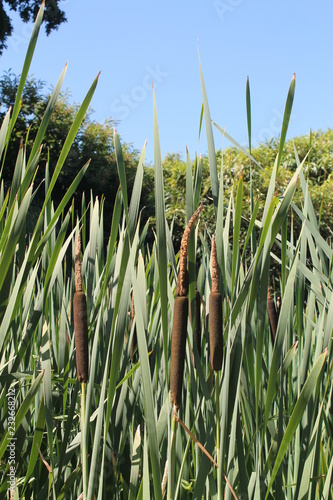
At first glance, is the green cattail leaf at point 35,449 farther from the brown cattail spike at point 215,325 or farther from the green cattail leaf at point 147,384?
the brown cattail spike at point 215,325

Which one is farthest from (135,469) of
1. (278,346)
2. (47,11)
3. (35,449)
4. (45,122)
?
(47,11)

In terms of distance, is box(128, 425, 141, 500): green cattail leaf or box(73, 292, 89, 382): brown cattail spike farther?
box(128, 425, 141, 500): green cattail leaf

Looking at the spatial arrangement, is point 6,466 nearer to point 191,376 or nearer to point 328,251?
point 191,376

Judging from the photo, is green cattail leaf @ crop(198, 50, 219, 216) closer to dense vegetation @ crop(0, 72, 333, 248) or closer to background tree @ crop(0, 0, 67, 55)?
dense vegetation @ crop(0, 72, 333, 248)

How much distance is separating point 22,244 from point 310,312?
679mm

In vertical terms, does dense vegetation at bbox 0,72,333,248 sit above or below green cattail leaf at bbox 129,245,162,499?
above

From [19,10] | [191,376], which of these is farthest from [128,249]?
[19,10]

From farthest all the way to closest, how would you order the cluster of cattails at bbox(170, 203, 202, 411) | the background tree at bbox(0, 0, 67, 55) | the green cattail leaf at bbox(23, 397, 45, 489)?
the background tree at bbox(0, 0, 67, 55) → the green cattail leaf at bbox(23, 397, 45, 489) → the cluster of cattails at bbox(170, 203, 202, 411)

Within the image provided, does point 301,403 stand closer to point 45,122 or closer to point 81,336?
point 81,336

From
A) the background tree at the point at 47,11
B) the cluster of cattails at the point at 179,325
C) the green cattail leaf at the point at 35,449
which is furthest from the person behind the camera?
the background tree at the point at 47,11

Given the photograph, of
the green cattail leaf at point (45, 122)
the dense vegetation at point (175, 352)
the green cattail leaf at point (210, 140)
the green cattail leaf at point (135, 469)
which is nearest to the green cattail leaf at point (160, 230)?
the dense vegetation at point (175, 352)

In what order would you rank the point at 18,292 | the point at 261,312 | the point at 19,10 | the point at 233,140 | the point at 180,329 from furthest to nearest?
the point at 19,10
the point at 233,140
the point at 18,292
the point at 261,312
the point at 180,329

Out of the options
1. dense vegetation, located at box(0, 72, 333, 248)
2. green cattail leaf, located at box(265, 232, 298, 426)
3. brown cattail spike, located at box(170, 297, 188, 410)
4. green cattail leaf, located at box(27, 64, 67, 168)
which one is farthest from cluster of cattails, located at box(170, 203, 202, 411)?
dense vegetation, located at box(0, 72, 333, 248)

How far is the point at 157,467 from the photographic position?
2.44 feet
